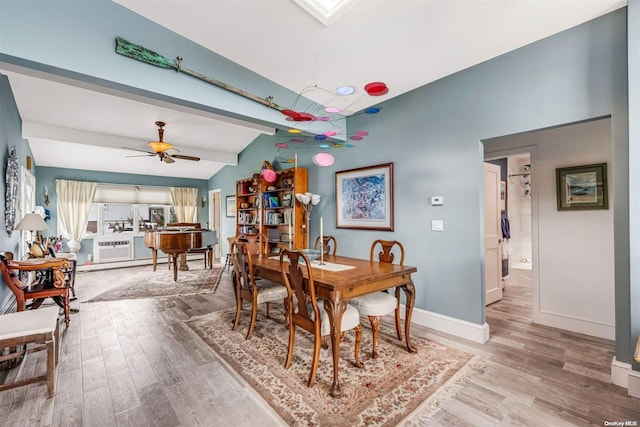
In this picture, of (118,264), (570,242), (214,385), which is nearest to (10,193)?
(214,385)

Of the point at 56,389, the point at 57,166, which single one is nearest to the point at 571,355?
the point at 56,389

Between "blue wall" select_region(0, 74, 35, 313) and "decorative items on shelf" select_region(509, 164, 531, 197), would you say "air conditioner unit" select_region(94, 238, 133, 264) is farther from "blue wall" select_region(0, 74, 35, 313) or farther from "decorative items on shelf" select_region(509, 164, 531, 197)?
"decorative items on shelf" select_region(509, 164, 531, 197)

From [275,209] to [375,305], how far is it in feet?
12.3

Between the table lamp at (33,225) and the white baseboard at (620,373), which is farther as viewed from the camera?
the table lamp at (33,225)

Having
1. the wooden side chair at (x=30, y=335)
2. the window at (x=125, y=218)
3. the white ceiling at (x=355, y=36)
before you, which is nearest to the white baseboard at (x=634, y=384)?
the white ceiling at (x=355, y=36)

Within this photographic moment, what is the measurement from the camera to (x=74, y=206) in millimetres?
6582

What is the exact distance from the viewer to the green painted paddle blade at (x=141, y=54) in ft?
7.19

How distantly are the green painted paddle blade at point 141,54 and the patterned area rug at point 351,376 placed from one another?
2615mm

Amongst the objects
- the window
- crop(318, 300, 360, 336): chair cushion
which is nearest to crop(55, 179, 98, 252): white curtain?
the window

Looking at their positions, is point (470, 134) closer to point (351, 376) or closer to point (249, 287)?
point (351, 376)

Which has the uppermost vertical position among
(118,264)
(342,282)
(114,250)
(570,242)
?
(570,242)

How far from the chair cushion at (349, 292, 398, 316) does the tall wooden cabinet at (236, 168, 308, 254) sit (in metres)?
2.38

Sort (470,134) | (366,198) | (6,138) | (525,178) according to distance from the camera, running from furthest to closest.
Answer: (525,178)
(366,198)
(6,138)
(470,134)

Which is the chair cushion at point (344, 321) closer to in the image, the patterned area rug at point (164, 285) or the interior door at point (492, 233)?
A: the interior door at point (492, 233)
